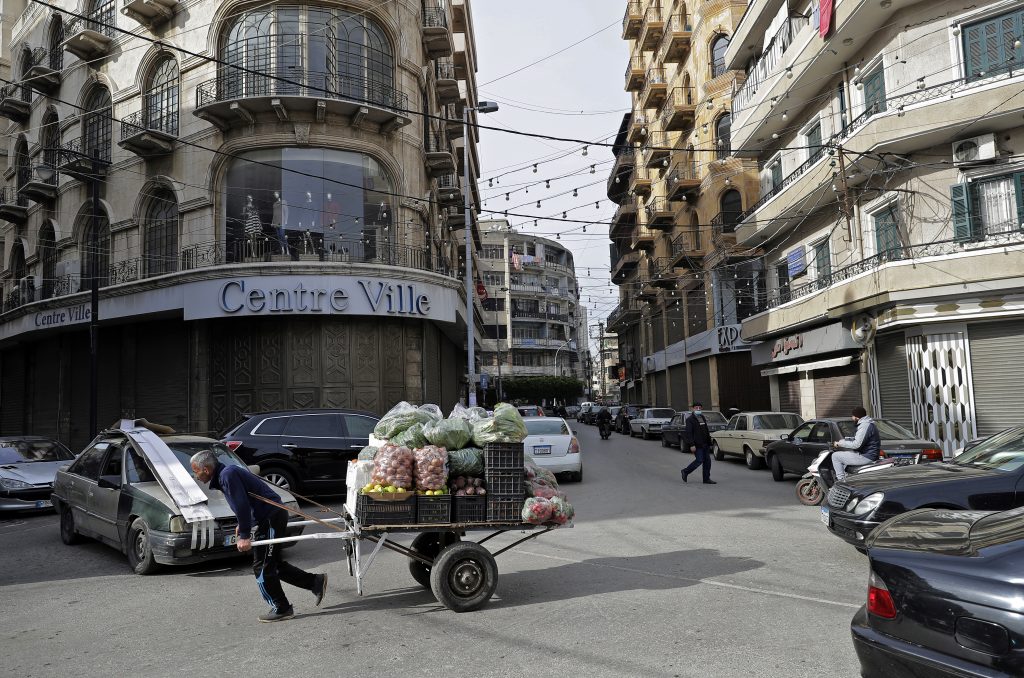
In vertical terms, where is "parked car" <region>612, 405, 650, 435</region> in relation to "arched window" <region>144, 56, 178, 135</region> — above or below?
below

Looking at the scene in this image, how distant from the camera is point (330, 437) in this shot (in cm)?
1393

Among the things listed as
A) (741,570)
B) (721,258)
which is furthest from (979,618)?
(721,258)

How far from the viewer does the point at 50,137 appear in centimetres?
3159

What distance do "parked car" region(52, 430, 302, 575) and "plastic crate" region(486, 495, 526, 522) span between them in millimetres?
2788

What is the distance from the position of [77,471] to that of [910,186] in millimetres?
19356

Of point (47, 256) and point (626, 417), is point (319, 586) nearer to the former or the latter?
point (47, 256)

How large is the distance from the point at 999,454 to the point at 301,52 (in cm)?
2106

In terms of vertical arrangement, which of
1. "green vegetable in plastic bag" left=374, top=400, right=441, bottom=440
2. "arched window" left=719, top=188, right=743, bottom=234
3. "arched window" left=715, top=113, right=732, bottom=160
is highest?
"arched window" left=715, top=113, right=732, bottom=160

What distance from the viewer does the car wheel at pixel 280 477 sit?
1312cm

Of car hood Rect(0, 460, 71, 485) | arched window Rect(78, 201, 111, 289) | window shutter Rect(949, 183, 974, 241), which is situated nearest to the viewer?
car hood Rect(0, 460, 71, 485)

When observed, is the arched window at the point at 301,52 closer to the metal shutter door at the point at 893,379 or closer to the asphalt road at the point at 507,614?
the asphalt road at the point at 507,614

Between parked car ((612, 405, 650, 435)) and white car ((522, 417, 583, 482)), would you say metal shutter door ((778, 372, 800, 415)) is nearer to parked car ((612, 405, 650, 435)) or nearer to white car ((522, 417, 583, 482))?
parked car ((612, 405, 650, 435))

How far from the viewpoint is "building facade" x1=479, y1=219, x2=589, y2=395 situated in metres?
88.6

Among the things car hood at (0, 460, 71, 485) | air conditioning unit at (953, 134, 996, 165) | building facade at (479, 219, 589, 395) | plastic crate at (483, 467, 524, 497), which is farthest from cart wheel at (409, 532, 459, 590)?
building facade at (479, 219, 589, 395)
